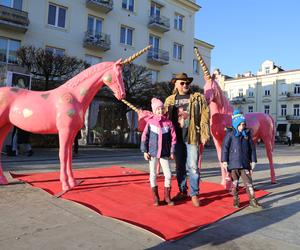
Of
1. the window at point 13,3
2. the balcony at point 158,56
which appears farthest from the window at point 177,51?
the window at point 13,3

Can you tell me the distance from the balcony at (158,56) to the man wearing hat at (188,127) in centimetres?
2613

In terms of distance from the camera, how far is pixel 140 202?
559 cm

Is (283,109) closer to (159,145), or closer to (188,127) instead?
(188,127)

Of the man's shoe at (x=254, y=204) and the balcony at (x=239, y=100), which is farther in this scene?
the balcony at (x=239, y=100)

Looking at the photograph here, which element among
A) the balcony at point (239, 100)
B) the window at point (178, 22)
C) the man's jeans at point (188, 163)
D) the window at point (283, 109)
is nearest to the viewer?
the man's jeans at point (188, 163)

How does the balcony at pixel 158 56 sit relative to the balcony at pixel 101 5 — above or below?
below

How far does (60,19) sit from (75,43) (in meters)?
2.09

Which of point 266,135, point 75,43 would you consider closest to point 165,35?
point 75,43

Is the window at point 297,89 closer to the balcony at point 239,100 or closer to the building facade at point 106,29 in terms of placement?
the balcony at point 239,100

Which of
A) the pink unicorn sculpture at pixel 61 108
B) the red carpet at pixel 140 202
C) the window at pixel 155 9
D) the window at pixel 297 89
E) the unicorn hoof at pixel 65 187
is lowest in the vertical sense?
the red carpet at pixel 140 202

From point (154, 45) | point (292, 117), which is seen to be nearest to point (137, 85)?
point (154, 45)

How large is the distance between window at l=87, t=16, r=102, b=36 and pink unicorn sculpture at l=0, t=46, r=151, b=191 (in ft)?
72.9

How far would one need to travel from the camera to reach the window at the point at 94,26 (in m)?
27.8

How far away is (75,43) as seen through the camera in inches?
1050
